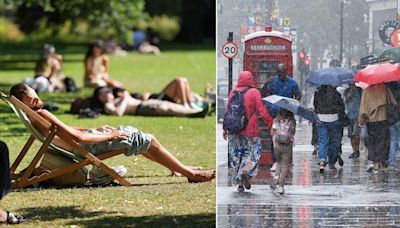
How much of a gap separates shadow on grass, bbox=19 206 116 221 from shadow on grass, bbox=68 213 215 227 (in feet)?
0.69

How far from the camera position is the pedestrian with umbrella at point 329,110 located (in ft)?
25.9

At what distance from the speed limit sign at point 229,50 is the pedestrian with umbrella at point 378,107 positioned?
95cm

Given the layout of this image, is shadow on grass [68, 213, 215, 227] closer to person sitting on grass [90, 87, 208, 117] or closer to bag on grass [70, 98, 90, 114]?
person sitting on grass [90, 87, 208, 117]

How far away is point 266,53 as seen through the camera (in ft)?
25.7

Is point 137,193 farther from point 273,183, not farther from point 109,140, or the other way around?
point 273,183

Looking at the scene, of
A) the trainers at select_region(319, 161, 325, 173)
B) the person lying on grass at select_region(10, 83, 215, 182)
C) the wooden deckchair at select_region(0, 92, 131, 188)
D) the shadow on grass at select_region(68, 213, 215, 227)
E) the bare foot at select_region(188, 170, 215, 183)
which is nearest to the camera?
the trainers at select_region(319, 161, 325, 173)

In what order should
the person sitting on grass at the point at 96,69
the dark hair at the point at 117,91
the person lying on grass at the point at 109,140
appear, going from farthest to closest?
the person sitting on grass at the point at 96,69
the dark hair at the point at 117,91
the person lying on grass at the point at 109,140

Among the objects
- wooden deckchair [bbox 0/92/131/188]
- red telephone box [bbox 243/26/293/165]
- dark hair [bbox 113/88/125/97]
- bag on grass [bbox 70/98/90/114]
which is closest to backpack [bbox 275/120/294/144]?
red telephone box [bbox 243/26/293/165]

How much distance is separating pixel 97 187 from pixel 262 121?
2403 mm

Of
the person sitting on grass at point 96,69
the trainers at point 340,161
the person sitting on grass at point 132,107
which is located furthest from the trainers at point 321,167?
the person sitting on grass at point 96,69

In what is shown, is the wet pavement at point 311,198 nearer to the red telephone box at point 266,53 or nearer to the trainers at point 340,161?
the trainers at point 340,161

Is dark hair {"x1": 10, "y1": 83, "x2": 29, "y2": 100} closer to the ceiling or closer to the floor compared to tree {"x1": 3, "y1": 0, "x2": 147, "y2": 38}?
closer to the ceiling

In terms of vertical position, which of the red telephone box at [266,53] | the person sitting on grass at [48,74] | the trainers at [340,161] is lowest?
the person sitting on grass at [48,74]

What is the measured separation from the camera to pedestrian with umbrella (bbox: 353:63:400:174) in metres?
7.92
